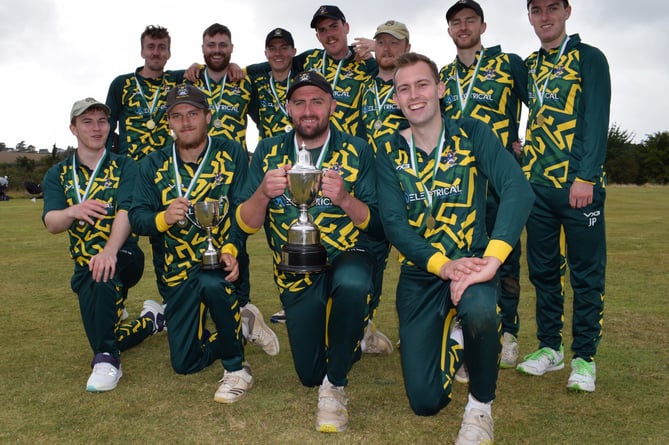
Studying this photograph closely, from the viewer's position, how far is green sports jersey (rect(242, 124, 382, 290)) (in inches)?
163

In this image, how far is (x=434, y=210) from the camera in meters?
3.84

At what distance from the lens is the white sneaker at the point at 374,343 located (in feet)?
16.7

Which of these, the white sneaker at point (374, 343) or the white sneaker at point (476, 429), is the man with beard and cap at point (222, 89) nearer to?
the white sneaker at point (374, 343)

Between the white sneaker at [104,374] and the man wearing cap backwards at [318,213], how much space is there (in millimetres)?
1328

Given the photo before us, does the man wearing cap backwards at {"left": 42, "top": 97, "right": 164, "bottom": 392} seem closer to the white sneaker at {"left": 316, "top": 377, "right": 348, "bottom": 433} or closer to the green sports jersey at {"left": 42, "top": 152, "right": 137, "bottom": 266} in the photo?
the green sports jersey at {"left": 42, "top": 152, "right": 137, "bottom": 266}

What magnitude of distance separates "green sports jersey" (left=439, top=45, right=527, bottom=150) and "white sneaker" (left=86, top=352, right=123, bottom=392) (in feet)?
10.6

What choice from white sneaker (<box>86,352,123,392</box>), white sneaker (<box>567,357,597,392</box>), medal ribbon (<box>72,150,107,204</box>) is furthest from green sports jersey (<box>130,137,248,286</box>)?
white sneaker (<box>567,357,597,392</box>)

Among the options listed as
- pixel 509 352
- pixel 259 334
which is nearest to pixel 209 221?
pixel 259 334

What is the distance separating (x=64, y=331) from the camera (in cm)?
581

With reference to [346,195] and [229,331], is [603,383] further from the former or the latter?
[229,331]

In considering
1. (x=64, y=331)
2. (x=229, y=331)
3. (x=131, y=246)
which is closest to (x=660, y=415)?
(x=229, y=331)

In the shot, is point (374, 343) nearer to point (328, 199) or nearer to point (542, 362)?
point (542, 362)

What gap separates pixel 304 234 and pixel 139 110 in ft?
10.7

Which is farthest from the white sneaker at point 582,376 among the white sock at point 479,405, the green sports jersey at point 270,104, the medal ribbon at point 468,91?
the green sports jersey at point 270,104
